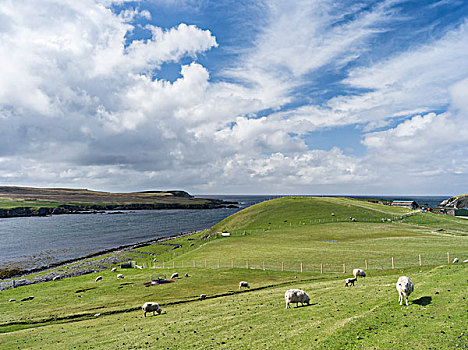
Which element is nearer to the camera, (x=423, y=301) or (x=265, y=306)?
(x=423, y=301)

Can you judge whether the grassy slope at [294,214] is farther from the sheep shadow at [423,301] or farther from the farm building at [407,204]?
the sheep shadow at [423,301]

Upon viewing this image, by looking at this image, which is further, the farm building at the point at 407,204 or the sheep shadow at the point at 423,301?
the farm building at the point at 407,204

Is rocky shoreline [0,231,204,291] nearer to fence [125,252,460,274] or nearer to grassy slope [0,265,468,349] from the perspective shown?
fence [125,252,460,274]

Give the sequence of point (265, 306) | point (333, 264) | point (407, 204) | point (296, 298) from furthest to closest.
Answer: point (407, 204)
point (333, 264)
point (265, 306)
point (296, 298)

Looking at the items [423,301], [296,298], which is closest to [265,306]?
[296,298]

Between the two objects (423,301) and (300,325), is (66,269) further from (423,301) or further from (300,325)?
(423,301)

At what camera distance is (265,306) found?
23.9 m

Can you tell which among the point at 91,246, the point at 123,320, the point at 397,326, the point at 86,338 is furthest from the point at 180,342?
the point at 91,246

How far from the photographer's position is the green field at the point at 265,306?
1553cm

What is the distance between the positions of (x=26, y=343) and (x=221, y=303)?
51.0 ft

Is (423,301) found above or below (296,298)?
above

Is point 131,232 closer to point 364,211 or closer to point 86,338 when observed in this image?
point 364,211

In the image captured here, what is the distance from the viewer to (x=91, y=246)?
97812 mm

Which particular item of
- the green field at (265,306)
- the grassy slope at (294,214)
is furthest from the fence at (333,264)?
the grassy slope at (294,214)
